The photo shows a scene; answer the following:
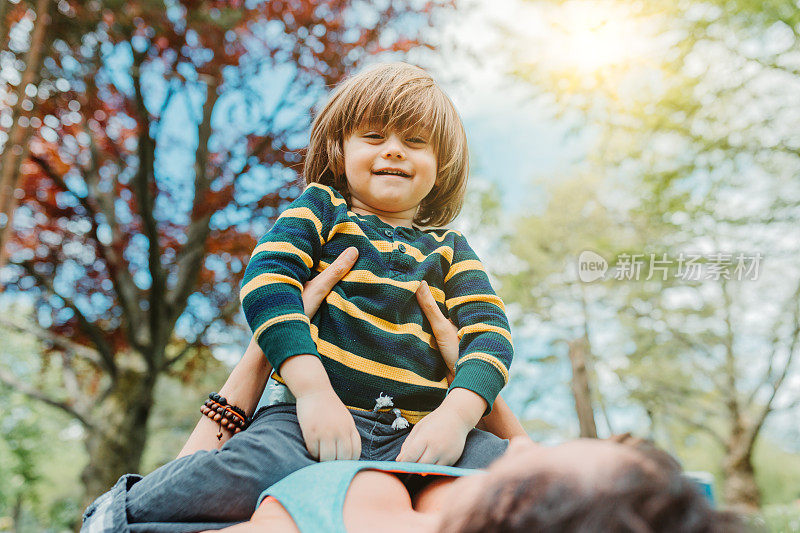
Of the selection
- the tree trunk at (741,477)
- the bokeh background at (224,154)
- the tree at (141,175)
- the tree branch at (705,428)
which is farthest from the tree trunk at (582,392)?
the tree branch at (705,428)

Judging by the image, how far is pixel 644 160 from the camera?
32.3ft

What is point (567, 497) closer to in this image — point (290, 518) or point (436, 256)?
point (290, 518)

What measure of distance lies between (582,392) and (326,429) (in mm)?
6010

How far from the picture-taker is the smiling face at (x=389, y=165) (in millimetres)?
1487

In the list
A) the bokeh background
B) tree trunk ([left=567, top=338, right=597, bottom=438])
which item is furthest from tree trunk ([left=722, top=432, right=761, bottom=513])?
tree trunk ([left=567, top=338, right=597, bottom=438])

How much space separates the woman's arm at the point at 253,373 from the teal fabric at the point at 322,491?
405 mm

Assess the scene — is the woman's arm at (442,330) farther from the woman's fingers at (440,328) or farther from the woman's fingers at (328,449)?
the woman's fingers at (328,449)

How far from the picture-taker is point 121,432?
6027 mm

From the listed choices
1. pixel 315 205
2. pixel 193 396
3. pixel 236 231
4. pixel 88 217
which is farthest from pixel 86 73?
pixel 193 396

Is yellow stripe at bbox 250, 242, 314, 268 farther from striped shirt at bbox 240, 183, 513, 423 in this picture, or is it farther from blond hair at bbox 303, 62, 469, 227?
blond hair at bbox 303, 62, 469, 227

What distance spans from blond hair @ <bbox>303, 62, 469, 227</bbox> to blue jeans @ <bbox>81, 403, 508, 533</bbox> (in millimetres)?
851

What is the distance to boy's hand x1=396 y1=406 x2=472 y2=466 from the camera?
107 cm

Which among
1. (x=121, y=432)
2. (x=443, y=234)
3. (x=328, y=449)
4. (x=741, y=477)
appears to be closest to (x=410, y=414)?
(x=328, y=449)

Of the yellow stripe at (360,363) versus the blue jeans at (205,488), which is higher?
the yellow stripe at (360,363)
